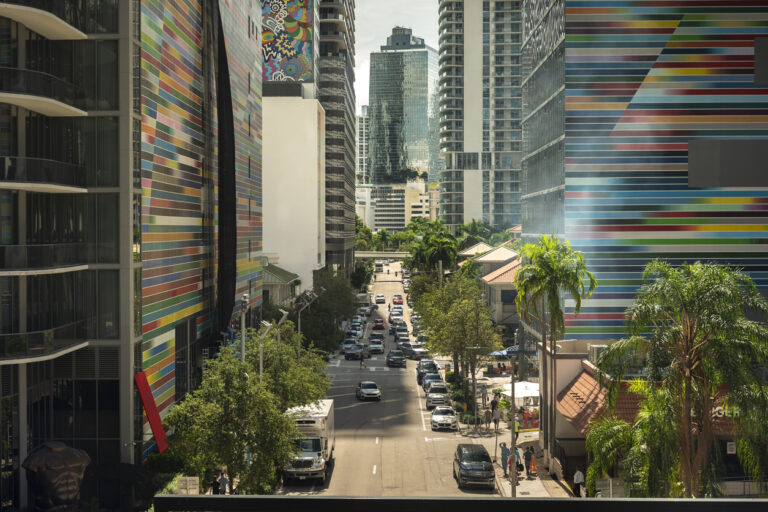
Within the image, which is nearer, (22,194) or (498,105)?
(22,194)

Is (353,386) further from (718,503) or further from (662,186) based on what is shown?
(718,503)

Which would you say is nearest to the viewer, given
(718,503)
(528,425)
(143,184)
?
(718,503)

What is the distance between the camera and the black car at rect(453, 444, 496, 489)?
123 ft

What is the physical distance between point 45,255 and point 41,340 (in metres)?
3.22

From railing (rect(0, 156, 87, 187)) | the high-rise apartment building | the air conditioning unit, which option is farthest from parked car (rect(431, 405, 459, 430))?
railing (rect(0, 156, 87, 187))

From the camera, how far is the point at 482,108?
604ft

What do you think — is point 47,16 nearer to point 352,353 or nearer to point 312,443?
point 312,443

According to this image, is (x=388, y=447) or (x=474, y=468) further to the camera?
(x=388, y=447)

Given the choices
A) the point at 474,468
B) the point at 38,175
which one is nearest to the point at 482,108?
the point at 474,468

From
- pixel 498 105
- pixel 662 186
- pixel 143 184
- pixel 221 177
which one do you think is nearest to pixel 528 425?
pixel 662 186

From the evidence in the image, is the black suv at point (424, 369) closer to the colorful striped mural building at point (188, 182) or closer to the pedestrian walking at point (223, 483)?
the colorful striped mural building at point (188, 182)

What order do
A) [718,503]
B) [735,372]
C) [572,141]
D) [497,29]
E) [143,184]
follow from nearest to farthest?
[718,503] → [735,372] → [143,184] → [572,141] → [497,29]

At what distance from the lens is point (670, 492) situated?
2311 centimetres

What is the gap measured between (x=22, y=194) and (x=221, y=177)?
2146cm
